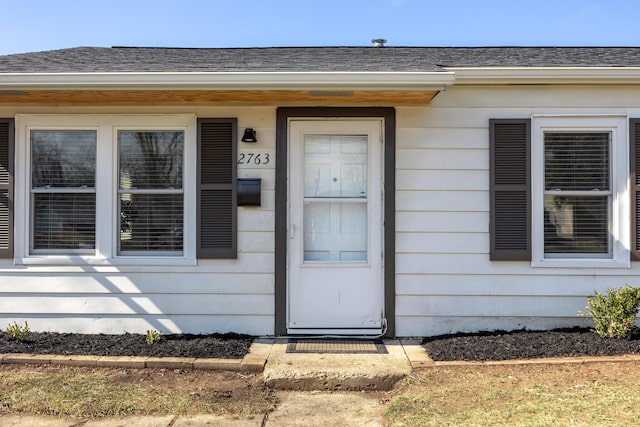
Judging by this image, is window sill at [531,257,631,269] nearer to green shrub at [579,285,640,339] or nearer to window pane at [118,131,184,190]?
green shrub at [579,285,640,339]

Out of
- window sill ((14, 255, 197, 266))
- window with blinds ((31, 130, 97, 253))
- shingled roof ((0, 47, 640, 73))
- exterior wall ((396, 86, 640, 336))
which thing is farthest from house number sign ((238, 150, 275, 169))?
window with blinds ((31, 130, 97, 253))

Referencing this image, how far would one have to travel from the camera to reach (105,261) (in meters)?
4.66

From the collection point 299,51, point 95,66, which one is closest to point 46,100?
point 95,66

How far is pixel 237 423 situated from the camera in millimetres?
3088

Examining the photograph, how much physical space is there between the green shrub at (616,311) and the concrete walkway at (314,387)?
157cm

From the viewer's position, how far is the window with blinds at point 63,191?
4.73m

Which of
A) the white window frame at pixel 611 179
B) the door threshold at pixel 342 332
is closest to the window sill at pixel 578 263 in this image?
the white window frame at pixel 611 179

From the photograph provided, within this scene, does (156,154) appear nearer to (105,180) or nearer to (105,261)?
(105,180)

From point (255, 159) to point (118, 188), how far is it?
133cm

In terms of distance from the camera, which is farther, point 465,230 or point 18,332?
point 465,230

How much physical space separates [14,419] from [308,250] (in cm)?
259

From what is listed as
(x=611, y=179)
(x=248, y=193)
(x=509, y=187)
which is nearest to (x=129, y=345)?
(x=248, y=193)

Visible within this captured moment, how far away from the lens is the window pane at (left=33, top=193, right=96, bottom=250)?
4.75 metres

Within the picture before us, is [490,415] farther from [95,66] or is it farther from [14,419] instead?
[95,66]
